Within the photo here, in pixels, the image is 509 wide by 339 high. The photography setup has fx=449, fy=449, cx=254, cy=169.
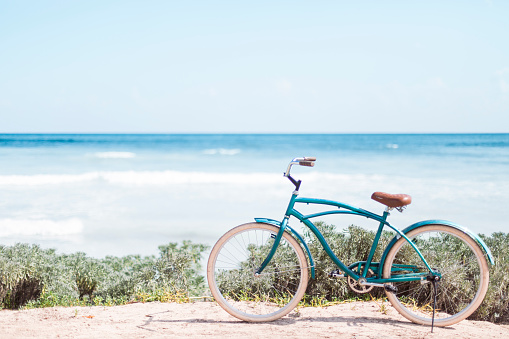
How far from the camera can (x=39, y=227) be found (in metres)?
8.95

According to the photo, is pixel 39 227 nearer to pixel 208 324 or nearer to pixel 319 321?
pixel 208 324

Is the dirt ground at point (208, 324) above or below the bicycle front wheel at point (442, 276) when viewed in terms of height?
below

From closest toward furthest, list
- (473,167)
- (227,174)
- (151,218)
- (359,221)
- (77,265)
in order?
(77,265)
(359,221)
(151,218)
(227,174)
(473,167)

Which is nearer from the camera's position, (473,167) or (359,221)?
(359,221)

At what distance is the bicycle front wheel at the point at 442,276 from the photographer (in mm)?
3742

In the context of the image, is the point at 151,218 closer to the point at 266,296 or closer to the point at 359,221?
the point at 359,221

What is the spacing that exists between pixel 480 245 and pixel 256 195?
9085 mm

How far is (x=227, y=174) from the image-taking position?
1881 centimetres

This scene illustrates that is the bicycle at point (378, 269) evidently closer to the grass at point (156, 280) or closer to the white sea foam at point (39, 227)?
the grass at point (156, 280)

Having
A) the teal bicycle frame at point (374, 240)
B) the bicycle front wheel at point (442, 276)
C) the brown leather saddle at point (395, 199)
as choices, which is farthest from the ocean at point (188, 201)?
the brown leather saddle at point (395, 199)

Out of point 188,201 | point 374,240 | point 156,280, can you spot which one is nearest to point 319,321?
point 374,240

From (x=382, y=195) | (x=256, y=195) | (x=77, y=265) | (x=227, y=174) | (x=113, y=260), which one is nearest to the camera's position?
(x=382, y=195)

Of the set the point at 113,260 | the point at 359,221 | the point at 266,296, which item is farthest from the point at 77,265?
the point at 359,221

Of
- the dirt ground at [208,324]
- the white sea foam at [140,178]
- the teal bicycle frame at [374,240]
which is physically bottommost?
the dirt ground at [208,324]
